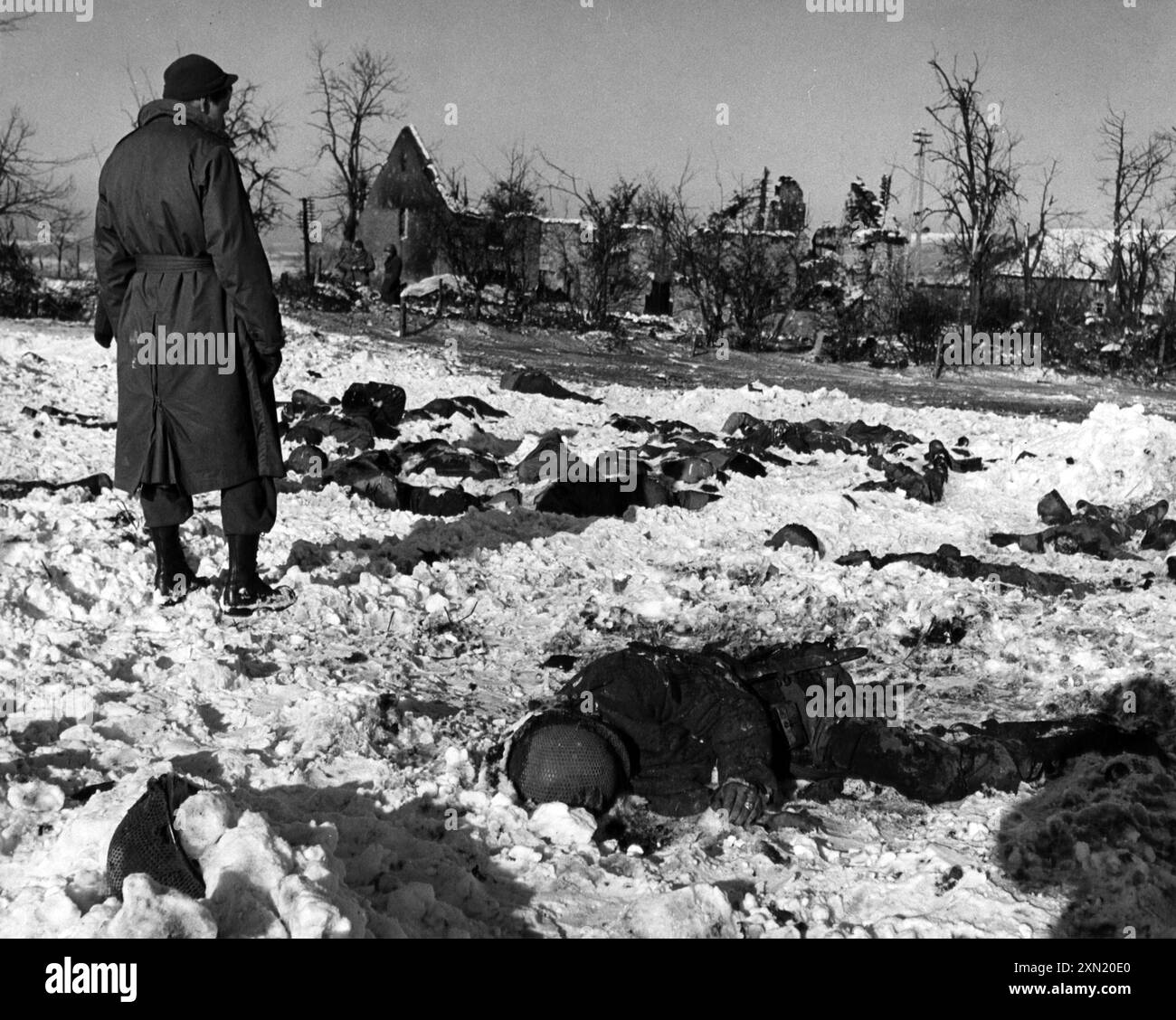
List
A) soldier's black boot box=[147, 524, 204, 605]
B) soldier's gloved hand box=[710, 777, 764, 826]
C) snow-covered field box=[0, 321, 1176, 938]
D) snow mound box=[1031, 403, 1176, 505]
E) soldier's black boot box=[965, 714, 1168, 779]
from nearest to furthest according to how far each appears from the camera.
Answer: snow-covered field box=[0, 321, 1176, 938]
soldier's gloved hand box=[710, 777, 764, 826]
soldier's black boot box=[965, 714, 1168, 779]
soldier's black boot box=[147, 524, 204, 605]
snow mound box=[1031, 403, 1176, 505]

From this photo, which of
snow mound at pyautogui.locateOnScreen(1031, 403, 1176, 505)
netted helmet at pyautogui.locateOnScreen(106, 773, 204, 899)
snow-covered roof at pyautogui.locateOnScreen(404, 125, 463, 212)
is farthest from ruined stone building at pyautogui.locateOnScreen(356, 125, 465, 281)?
netted helmet at pyautogui.locateOnScreen(106, 773, 204, 899)

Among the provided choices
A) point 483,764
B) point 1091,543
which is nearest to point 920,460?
point 1091,543

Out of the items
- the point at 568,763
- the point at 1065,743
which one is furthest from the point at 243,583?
the point at 1065,743

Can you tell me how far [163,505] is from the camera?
4254 millimetres

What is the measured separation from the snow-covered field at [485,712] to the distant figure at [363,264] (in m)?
24.1

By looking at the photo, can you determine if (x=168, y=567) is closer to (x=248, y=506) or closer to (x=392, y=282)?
(x=248, y=506)

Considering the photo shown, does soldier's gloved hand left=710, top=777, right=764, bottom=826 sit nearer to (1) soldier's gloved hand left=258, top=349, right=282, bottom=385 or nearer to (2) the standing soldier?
(2) the standing soldier

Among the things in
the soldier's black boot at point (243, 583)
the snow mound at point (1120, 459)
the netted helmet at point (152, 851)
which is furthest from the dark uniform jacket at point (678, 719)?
the snow mound at point (1120, 459)

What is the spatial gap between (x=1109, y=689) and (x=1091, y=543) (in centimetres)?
256

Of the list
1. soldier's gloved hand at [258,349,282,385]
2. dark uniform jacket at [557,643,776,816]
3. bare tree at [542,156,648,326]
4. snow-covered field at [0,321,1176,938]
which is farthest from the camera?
bare tree at [542,156,648,326]

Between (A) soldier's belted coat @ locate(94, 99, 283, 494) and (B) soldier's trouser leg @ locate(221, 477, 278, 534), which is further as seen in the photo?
(B) soldier's trouser leg @ locate(221, 477, 278, 534)

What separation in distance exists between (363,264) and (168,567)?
27779 mm

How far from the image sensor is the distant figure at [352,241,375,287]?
30.6 m
